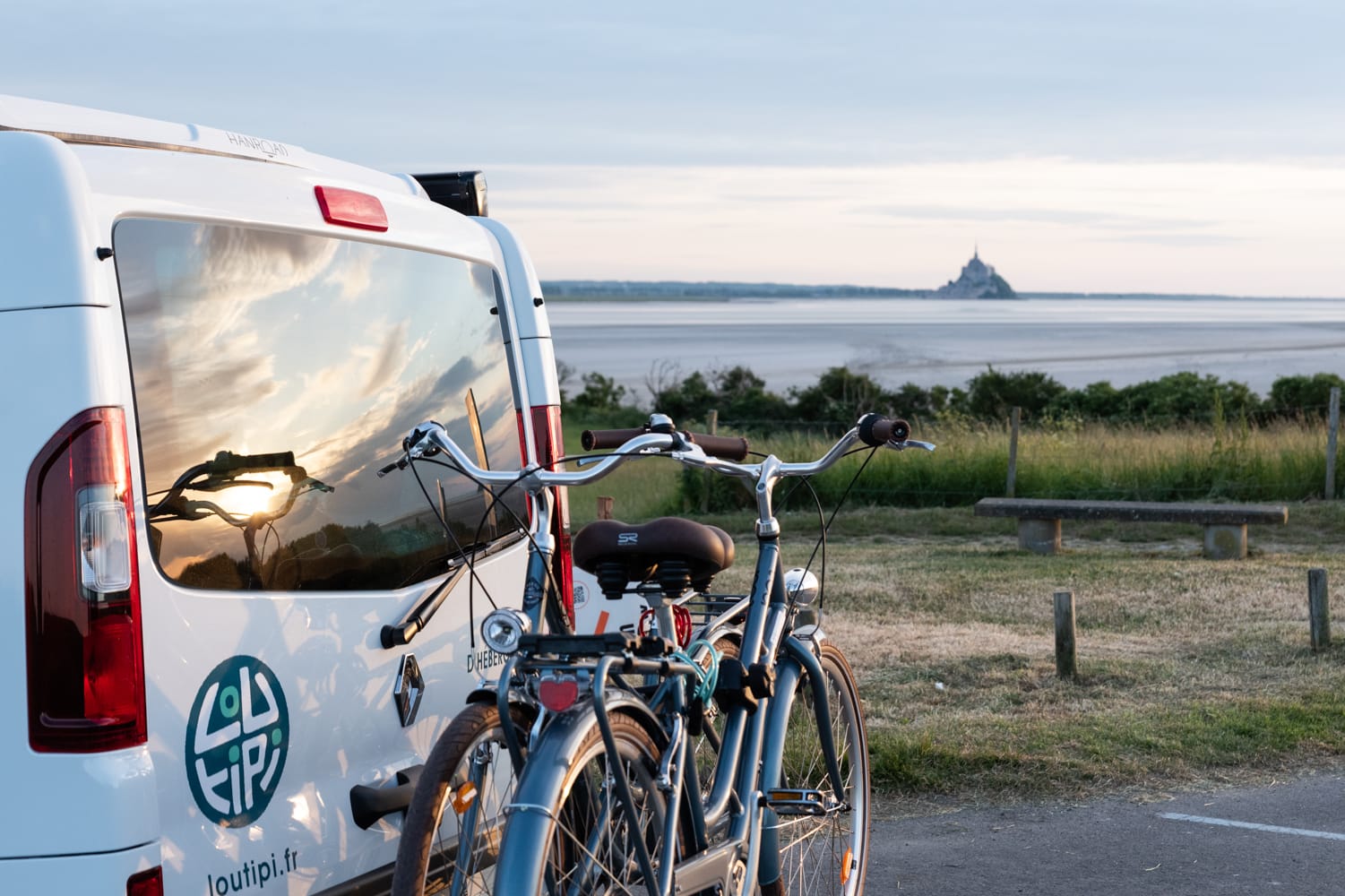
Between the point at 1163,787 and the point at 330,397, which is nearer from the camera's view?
the point at 330,397

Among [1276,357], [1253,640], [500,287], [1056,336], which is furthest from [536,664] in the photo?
[1056,336]

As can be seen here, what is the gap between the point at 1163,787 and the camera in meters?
6.61

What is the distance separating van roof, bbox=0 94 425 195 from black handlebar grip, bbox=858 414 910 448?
1517mm

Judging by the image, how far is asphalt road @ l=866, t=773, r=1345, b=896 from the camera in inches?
Answer: 210

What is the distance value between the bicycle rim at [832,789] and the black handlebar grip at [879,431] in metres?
0.77

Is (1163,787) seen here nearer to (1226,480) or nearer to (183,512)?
(183,512)

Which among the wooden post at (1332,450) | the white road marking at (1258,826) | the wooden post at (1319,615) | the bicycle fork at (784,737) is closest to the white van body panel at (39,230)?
the bicycle fork at (784,737)

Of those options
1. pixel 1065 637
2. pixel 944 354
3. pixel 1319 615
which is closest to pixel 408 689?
pixel 1065 637

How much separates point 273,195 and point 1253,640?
831 cm

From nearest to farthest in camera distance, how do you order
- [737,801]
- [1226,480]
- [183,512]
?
[183,512]
[737,801]
[1226,480]

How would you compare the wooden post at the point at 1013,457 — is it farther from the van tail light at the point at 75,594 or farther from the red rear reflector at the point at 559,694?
the van tail light at the point at 75,594

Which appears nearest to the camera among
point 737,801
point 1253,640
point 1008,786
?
point 737,801

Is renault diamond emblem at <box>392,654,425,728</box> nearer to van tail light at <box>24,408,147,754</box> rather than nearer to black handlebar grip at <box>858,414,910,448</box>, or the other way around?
van tail light at <box>24,408,147,754</box>

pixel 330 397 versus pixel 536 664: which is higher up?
pixel 330 397
